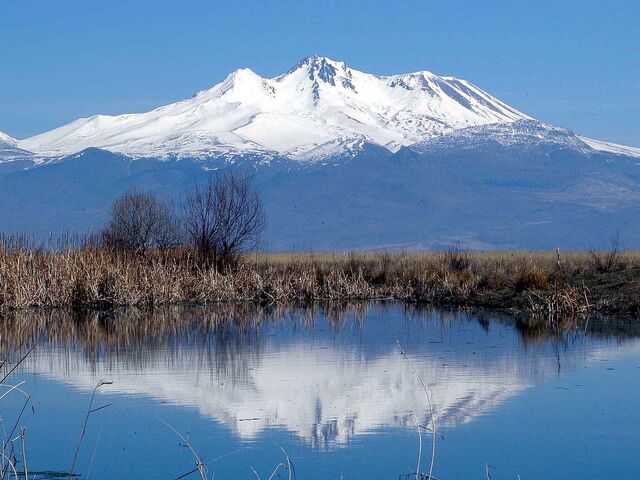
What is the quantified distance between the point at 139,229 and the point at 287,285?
8418 mm

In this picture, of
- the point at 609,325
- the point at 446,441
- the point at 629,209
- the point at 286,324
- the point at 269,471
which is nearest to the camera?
the point at 269,471

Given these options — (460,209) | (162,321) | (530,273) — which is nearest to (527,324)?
(530,273)

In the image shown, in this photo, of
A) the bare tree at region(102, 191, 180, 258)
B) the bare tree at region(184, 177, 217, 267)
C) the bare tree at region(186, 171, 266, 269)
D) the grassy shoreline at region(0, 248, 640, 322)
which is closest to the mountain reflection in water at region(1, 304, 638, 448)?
the grassy shoreline at region(0, 248, 640, 322)

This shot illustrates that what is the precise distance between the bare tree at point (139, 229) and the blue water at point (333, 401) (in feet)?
44.0

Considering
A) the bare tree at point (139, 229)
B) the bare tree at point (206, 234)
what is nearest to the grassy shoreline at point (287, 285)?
the bare tree at point (206, 234)

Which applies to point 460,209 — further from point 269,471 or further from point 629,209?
point 269,471

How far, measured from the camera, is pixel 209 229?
34.8 m

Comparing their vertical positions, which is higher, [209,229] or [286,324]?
[209,229]

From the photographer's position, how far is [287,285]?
3189 cm

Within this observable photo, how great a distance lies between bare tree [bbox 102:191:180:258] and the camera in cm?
3698

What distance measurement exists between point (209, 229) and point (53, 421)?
69.2 feet

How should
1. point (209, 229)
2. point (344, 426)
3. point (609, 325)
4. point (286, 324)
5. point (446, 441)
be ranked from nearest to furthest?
point (446, 441) → point (344, 426) → point (609, 325) → point (286, 324) → point (209, 229)

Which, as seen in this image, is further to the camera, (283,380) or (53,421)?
(283,380)

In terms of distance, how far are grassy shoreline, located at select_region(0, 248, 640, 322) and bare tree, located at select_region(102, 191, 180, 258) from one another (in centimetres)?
329
